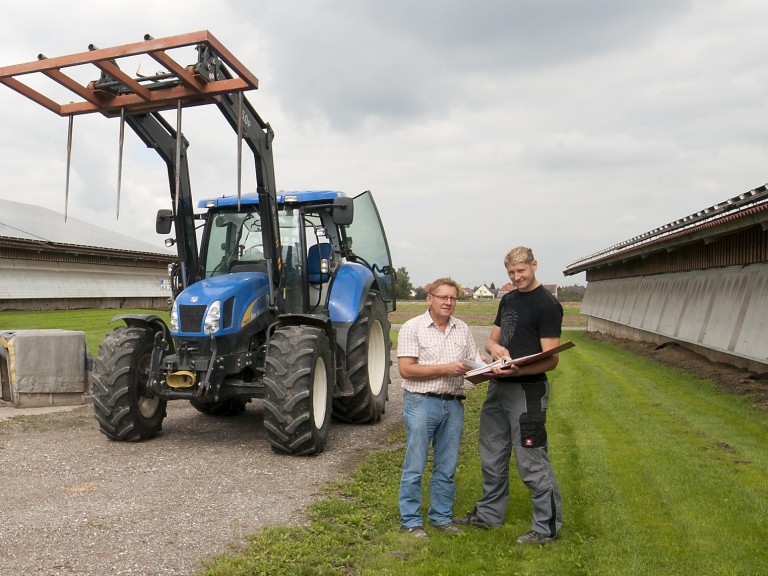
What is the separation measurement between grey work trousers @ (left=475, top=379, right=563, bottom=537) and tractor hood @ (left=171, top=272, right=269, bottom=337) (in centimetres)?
321

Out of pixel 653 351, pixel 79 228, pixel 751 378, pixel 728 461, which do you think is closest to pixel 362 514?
pixel 728 461

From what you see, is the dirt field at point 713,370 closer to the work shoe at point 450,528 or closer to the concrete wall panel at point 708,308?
the concrete wall panel at point 708,308

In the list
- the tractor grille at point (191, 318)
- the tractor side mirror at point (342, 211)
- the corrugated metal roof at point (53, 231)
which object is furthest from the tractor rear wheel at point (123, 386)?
the corrugated metal roof at point (53, 231)

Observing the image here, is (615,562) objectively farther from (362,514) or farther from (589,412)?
(589,412)

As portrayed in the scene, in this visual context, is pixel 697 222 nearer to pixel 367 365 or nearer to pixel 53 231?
pixel 367 365

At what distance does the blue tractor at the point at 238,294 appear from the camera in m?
6.84

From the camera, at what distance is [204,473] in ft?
21.1

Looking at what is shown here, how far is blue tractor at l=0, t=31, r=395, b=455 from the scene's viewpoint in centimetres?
684

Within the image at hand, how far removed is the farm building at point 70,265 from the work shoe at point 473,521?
15680 millimetres

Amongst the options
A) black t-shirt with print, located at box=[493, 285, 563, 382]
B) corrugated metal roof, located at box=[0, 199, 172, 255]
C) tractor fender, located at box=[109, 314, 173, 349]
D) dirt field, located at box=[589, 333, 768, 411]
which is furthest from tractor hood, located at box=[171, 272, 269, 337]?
corrugated metal roof, located at box=[0, 199, 172, 255]

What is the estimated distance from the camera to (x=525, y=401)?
15.7 feet

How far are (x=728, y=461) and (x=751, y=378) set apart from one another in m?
5.55

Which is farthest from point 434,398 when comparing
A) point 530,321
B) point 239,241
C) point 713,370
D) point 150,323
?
point 713,370

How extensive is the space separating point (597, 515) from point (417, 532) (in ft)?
4.51
